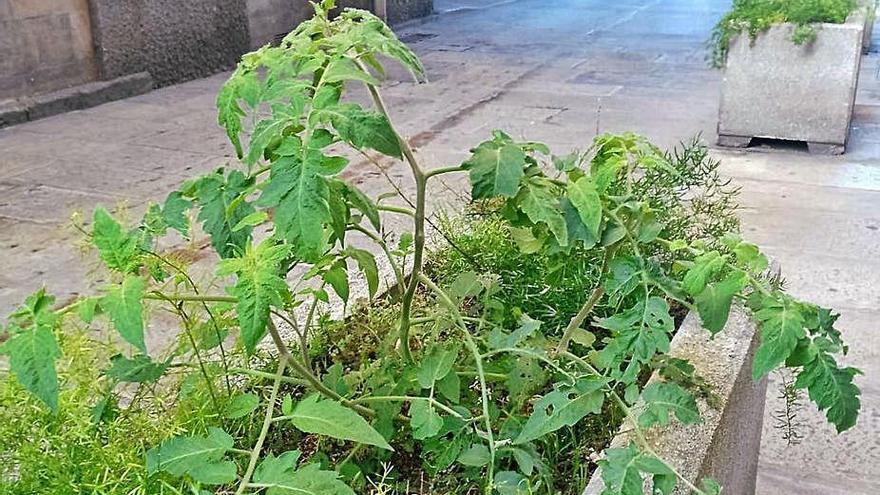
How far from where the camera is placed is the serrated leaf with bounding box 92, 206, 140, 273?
1227 millimetres

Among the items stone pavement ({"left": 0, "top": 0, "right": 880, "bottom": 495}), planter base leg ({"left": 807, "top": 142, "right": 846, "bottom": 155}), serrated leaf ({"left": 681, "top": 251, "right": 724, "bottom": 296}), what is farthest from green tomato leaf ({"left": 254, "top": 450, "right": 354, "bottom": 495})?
planter base leg ({"left": 807, "top": 142, "right": 846, "bottom": 155})

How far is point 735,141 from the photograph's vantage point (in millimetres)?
5941

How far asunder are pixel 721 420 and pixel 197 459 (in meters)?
0.89

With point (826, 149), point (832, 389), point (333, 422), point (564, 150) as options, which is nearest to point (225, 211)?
point (333, 422)

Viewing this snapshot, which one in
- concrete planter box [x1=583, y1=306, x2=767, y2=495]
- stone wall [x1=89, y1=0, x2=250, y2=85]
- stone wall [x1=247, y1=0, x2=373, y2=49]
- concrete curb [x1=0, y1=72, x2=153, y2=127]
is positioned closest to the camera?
concrete planter box [x1=583, y1=306, x2=767, y2=495]

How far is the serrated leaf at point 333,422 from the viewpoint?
115cm

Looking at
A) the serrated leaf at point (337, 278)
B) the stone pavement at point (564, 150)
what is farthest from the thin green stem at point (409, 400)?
the stone pavement at point (564, 150)

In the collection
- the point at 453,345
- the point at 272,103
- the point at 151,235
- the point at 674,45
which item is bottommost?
the point at 674,45

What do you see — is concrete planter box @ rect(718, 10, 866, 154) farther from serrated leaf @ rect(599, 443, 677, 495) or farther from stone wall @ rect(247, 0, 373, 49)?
serrated leaf @ rect(599, 443, 677, 495)

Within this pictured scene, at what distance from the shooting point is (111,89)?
7203mm

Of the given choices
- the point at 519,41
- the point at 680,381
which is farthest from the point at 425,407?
the point at 519,41

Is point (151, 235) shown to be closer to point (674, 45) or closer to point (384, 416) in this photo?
point (384, 416)

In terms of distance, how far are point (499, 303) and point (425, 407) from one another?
519mm

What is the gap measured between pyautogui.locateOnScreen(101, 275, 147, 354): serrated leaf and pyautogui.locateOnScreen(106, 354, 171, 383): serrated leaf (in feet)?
0.81
